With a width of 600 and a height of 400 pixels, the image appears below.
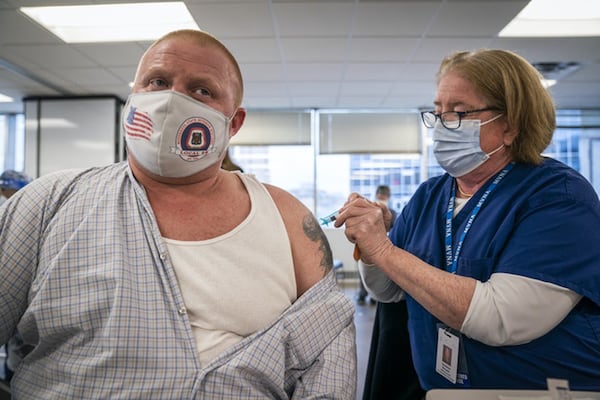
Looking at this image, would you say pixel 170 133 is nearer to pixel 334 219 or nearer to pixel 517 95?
pixel 334 219

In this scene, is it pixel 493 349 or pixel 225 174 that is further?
pixel 225 174

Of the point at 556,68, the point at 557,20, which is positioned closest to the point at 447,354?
the point at 557,20

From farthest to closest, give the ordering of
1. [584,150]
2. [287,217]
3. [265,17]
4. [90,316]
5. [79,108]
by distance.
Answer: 1. [584,150]
2. [79,108]
3. [265,17]
4. [287,217]
5. [90,316]

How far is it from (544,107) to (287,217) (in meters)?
0.78

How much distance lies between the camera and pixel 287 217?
3.60ft

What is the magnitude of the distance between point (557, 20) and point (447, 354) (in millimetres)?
3970

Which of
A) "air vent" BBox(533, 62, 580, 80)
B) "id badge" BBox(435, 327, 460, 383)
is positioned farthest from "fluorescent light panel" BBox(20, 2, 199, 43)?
"air vent" BBox(533, 62, 580, 80)

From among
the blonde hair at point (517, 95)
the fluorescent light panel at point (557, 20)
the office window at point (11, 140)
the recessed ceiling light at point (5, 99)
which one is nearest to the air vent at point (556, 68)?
the fluorescent light panel at point (557, 20)

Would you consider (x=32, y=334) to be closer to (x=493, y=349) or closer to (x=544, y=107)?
(x=493, y=349)

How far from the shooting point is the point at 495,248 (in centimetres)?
104

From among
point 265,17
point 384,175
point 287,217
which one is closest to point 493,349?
point 287,217

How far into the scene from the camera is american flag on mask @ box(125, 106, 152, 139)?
0.97 meters

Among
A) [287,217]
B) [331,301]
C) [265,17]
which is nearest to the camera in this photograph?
[331,301]

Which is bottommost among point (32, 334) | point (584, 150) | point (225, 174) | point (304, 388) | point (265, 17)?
point (304, 388)
